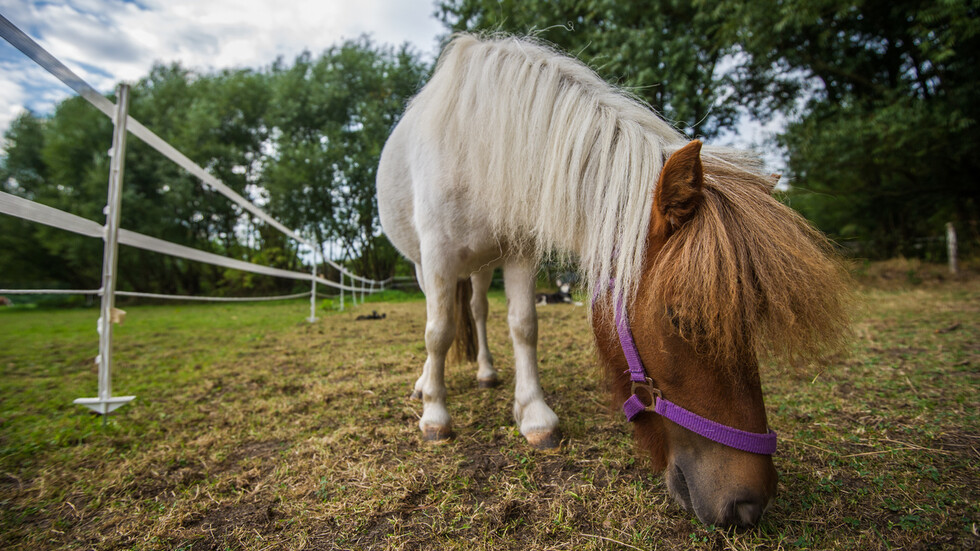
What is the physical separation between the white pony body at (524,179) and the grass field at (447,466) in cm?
35

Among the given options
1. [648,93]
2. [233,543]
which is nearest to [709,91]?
[648,93]

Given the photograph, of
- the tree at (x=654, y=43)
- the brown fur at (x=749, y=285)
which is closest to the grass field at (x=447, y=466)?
the brown fur at (x=749, y=285)

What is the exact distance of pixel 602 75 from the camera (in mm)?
5656

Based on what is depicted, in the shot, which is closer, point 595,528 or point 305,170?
point 595,528

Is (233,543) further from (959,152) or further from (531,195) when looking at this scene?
(959,152)

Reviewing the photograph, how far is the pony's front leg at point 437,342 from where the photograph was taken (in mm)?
2062

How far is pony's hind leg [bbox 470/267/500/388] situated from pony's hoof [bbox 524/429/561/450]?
1079mm

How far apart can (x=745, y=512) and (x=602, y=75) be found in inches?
227

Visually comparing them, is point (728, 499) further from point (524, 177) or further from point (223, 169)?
point (223, 169)

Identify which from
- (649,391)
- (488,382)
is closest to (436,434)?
(488,382)

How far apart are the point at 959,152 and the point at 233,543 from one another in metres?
12.4

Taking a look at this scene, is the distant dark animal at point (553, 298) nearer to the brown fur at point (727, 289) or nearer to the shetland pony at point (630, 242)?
the shetland pony at point (630, 242)

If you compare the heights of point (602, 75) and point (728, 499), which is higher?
point (602, 75)

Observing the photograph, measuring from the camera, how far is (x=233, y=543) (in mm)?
1324
